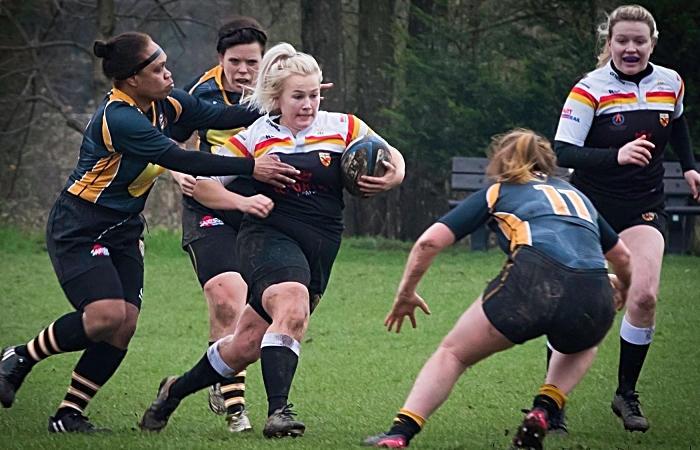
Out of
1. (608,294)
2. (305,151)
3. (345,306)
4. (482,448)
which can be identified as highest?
(305,151)

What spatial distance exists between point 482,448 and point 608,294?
3.23 feet

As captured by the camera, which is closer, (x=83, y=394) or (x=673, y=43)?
(x=83, y=394)

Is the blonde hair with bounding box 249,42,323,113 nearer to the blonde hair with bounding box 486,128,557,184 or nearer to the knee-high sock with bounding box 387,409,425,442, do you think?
the blonde hair with bounding box 486,128,557,184

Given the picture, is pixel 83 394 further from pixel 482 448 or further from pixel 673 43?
pixel 673 43

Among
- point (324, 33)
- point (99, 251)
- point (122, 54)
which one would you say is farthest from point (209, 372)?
point (324, 33)

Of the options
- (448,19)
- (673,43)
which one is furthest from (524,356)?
(448,19)

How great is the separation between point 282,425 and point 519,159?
1.59m

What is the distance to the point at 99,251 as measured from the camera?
555cm

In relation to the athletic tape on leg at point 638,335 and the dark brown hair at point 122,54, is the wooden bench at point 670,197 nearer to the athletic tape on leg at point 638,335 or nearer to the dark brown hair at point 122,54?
the athletic tape on leg at point 638,335

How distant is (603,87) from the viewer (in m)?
6.21

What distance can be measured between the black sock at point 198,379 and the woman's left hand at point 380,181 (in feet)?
3.71

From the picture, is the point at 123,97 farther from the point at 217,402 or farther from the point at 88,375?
the point at 217,402

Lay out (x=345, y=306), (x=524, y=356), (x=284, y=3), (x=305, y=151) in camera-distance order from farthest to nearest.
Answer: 1. (x=284, y=3)
2. (x=345, y=306)
3. (x=524, y=356)
4. (x=305, y=151)

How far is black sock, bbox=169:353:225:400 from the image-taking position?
538 cm
